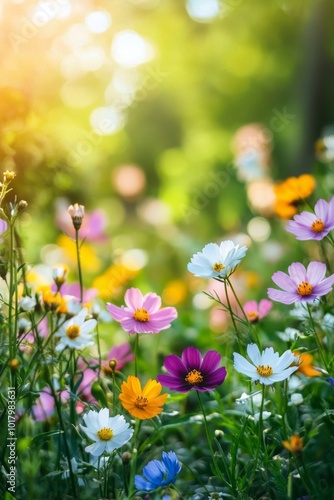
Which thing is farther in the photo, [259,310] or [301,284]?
[259,310]

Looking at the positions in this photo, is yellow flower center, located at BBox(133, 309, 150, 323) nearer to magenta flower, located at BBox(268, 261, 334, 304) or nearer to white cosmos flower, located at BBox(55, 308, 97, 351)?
white cosmos flower, located at BBox(55, 308, 97, 351)

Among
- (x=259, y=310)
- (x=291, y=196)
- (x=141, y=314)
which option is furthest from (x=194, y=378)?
(x=291, y=196)

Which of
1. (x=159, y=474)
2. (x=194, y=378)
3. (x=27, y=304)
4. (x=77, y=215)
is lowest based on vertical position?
(x=159, y=474)

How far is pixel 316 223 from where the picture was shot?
0.88 metres

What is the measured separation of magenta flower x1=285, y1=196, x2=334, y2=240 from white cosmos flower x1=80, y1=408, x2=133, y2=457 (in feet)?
1.15

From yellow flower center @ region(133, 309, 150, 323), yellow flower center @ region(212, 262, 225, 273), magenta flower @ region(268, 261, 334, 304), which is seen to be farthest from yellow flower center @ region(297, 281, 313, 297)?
yellow flower center @ region(133, 309, 150, 323)

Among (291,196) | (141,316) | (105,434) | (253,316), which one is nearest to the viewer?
(105,434)

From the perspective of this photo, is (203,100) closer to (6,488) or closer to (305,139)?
(305,139)

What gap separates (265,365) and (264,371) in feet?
0.05

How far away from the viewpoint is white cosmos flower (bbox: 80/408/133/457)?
764mm

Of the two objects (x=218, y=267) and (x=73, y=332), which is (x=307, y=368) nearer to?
(x=218, y=267)

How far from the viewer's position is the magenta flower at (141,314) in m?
0.86

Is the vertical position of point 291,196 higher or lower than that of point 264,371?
higher

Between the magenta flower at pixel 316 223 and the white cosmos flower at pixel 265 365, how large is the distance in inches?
7.0
